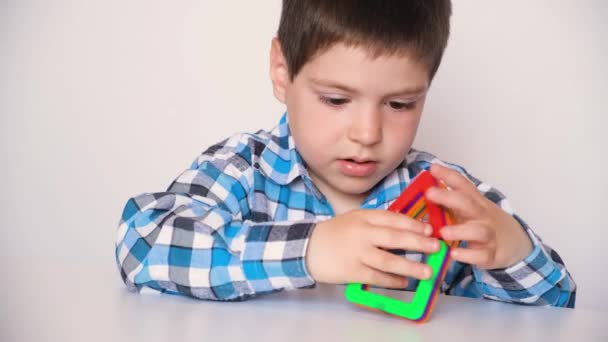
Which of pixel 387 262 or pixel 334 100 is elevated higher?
pixel 334 100

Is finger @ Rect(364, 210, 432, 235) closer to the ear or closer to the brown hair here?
the brown hair

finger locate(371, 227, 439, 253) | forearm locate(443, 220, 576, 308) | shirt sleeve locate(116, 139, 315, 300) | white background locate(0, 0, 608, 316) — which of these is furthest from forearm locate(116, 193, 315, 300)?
white background locate(0, 0, 608, 316)

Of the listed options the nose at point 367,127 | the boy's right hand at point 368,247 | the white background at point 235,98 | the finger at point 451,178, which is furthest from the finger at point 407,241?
the white background at point 235,98

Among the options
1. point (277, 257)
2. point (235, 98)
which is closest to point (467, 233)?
point (277, 257)

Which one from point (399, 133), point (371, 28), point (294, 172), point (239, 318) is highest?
point (371, 28)

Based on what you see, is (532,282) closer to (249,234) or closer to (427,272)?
(427,272)

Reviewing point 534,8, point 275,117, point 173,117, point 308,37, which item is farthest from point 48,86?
point 534,8

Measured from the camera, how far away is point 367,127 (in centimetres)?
111

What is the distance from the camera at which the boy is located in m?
0.92

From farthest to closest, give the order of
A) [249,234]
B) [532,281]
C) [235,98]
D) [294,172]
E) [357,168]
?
[235,98]
[294,172]
[357,168]
[532,281]
[249,234]

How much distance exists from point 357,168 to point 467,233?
12.5 inches

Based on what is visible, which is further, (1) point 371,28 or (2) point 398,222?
(1) point 371,28

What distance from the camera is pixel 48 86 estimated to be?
2139 mm

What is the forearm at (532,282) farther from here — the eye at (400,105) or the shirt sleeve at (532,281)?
the eye at (400,105)
